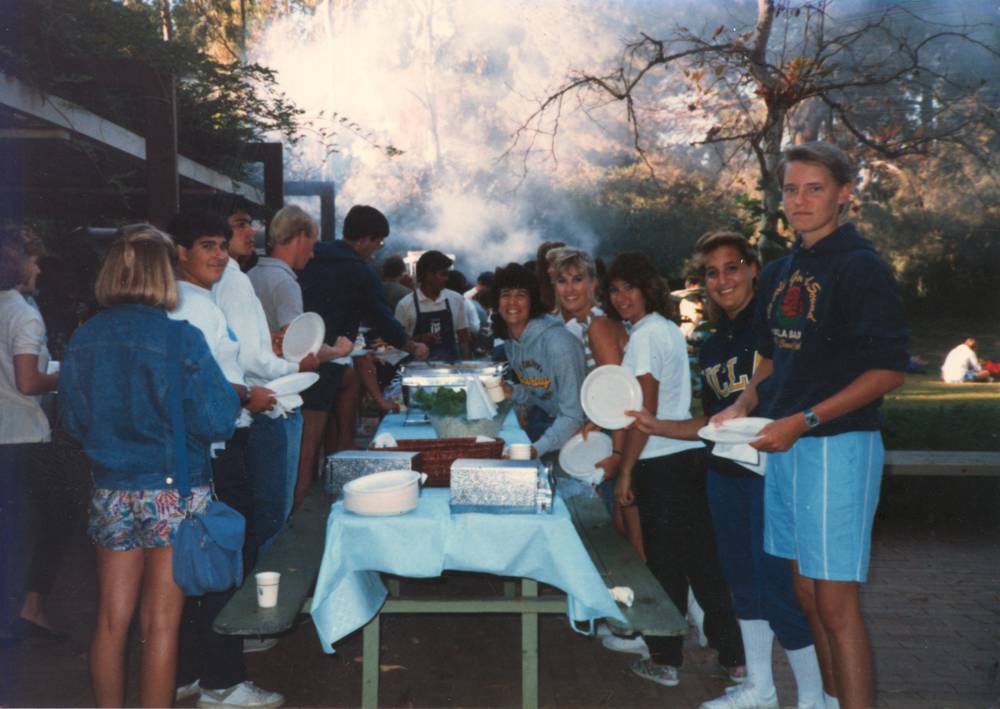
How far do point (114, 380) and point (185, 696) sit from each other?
1679 mm

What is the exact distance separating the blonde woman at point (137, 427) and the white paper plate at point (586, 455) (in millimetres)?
1674

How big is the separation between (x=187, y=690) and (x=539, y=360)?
7.36ft

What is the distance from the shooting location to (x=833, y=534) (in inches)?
106

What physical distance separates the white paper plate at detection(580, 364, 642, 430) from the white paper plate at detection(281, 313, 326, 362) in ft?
4.76

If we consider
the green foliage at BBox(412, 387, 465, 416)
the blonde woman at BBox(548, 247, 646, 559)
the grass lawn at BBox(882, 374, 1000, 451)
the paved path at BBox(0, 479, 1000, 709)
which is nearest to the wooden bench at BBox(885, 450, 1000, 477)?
the grass lawn at BBox(882, 374, 1000, 451)

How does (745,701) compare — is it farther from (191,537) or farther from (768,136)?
(768,136)

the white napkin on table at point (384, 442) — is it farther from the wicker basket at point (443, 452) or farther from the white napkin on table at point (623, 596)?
the white napkin on table at point (623, 596)

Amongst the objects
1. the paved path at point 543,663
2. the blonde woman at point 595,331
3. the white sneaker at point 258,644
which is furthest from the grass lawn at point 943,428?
the white sneaker at point 258,644

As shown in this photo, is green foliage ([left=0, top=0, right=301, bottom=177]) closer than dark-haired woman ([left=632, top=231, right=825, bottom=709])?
No

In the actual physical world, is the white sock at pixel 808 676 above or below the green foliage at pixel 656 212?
below

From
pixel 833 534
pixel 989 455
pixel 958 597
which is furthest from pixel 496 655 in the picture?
pixel 989 455

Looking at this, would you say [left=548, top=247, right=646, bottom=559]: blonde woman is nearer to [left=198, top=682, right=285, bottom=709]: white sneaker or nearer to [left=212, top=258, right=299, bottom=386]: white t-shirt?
[left=212, top=258, right=299, bottom=386]: white t-shirt

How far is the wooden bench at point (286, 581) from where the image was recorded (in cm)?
293

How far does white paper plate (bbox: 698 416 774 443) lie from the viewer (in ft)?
9.17
